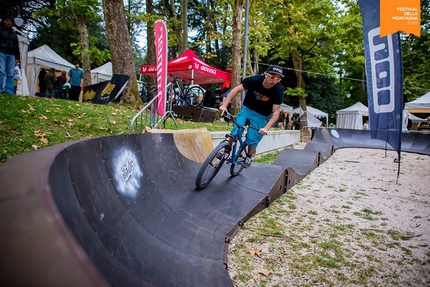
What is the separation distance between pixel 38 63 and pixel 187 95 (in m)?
10.8

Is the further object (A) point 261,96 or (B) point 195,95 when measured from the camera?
(B) point 195,95

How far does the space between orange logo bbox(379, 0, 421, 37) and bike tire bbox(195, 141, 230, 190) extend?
4600 millimetres

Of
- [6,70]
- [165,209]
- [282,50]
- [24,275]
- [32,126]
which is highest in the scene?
[282,50]

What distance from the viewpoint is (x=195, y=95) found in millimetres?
10375

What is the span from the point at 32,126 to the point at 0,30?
12.3 feet

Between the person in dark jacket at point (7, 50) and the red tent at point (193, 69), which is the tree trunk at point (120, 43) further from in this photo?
the red tent at point (193, 69)

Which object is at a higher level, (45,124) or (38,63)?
(38,63)

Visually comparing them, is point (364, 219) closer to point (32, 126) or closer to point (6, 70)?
point (32, 126)

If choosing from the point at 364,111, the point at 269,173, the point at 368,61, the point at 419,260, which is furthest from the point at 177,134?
the point at 364,111

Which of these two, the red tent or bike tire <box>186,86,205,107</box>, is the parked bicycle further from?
the red tent

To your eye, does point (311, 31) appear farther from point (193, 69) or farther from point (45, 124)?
point (45, 124)

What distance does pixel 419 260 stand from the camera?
2891 millimetres

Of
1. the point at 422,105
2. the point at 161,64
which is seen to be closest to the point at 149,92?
the point at 161,64

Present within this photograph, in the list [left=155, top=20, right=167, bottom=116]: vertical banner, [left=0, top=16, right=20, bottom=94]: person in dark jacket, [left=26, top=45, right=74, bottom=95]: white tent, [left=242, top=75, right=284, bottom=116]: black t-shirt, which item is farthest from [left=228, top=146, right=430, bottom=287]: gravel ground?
[left=26, top=45, right=74, bottom=95]: white tent
